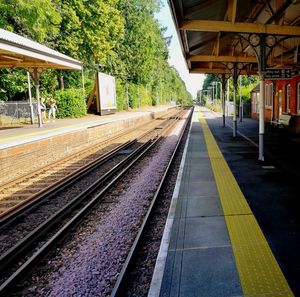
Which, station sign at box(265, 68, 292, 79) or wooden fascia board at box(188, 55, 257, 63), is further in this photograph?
wooden fascia board at box(188, 55, 257, 63)

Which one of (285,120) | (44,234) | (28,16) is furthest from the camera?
(28,16)

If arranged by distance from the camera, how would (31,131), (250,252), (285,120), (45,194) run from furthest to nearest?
(285,120) < (31,131) < (45,194) < (250,252)

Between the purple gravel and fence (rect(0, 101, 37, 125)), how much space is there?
15.7m

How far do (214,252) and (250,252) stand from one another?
49 cm

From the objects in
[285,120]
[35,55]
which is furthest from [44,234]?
[285,120]

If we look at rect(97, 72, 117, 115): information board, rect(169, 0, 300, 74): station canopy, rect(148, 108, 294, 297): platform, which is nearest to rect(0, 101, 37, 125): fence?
rect(97, 72, 117, 115): information board

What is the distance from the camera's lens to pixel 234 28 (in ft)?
30.1

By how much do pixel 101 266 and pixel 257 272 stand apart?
2.23 meters

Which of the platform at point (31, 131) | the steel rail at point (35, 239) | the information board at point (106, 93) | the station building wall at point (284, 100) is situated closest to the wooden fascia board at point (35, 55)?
the platform at point (31, 131)

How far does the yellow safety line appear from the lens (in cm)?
355

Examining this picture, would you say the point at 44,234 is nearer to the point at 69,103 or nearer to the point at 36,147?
the point at 36,147

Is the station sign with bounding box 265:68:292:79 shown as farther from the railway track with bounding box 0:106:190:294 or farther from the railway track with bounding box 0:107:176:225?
the railway track with bounding box 0:107:176:225

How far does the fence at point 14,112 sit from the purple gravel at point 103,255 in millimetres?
15724

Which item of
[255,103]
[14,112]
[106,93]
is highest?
[106,93]
